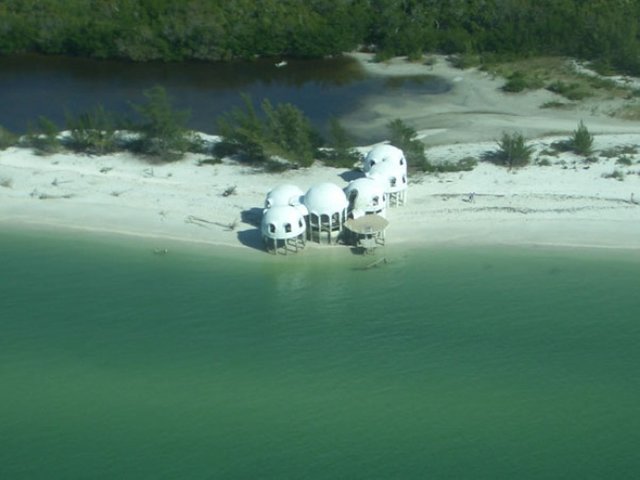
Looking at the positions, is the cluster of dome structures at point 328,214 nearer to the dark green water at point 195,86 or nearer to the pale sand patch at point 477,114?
the pale sand patch at point 477,114

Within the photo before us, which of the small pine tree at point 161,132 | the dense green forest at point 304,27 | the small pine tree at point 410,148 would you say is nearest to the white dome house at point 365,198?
the small pine tree at point 410,148

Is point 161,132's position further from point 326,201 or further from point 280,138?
point 326,201

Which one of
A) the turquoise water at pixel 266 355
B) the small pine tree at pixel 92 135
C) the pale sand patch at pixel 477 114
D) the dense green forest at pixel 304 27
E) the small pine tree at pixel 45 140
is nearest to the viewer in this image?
the turquoise water at pixel 266 355

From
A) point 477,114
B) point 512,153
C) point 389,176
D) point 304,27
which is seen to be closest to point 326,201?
point 389,176

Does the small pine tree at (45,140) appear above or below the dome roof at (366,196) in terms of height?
above

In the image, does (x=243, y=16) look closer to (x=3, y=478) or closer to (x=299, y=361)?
(x=299, y=361)
